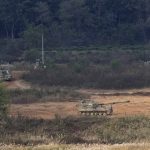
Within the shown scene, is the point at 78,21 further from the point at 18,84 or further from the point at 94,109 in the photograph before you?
the point at 94,109

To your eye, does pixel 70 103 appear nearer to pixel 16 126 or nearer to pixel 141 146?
pixel 16 126

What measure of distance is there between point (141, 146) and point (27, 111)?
14.8 metres

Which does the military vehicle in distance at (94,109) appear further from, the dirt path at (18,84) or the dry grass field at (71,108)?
the dirt path at (18,84)

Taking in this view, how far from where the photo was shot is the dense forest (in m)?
69.2

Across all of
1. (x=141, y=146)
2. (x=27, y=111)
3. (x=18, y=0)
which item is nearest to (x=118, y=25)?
(x=18, y=0)

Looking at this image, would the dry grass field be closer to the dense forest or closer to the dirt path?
the dirt path

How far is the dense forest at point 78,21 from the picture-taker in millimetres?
69188

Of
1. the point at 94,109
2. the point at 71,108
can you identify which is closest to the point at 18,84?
the point at 71,108

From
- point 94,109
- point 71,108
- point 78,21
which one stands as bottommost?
point 71,108

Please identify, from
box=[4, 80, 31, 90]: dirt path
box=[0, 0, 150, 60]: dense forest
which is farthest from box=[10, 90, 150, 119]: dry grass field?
box=[0, 0, 150, 60]: dense forest

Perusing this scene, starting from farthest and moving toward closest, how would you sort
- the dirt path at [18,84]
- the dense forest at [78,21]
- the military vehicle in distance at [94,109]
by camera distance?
the dense forest at [78,21], the dirt path at [18,84], the military vehicle in distance at [94,109]

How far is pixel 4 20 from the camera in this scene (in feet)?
228

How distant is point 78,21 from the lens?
7131 centimetres

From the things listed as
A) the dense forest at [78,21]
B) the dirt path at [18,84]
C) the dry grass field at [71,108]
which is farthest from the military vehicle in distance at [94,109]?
the dense forest at [78,21]
